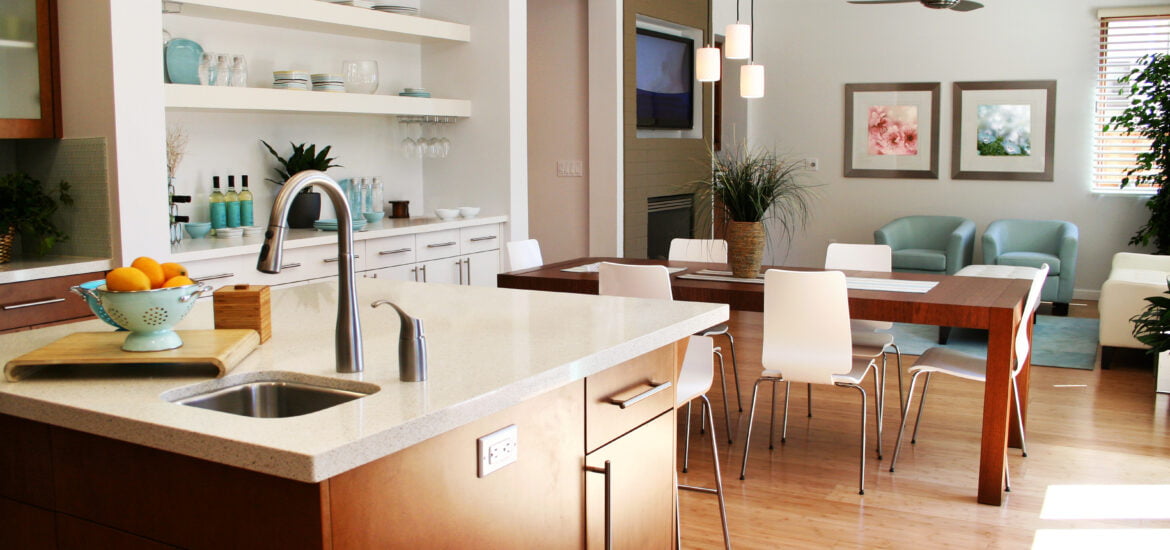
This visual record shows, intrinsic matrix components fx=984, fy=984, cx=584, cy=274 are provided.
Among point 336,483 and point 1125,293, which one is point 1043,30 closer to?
point 1125,293

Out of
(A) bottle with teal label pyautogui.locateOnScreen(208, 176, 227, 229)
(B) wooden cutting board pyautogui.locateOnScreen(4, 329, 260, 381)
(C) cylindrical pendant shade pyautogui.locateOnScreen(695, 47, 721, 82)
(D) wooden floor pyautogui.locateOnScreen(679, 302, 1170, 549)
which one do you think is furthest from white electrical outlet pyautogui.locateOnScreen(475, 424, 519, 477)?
(C) cylindrical pendant shade pyautogui.locateOnScreen(695, 47, 721, 82)

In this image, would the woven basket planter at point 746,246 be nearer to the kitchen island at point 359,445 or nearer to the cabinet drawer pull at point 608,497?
the kitchen island at point 359,445

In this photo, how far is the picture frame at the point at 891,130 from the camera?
29.6 feet

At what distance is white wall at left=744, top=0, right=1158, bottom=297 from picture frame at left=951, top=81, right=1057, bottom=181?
7 centimetres

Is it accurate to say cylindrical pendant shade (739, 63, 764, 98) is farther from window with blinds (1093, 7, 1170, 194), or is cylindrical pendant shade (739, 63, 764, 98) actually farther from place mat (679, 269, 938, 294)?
window with blinds (1093, 7, 1170, 194)

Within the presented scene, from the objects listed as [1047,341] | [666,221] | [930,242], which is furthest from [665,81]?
[1047,341]

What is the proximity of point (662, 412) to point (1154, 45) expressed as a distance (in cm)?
752

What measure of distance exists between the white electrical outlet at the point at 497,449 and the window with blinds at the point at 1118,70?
7697 mm

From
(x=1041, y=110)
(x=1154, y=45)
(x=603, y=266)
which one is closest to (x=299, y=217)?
(x=603, y=266)

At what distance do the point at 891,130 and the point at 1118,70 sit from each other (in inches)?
74.9

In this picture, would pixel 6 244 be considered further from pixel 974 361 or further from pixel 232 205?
pixel 974 361

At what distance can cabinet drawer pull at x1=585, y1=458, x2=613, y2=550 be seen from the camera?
7.16 feet

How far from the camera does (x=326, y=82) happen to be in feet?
16.9

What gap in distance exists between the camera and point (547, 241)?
24.4 ft
